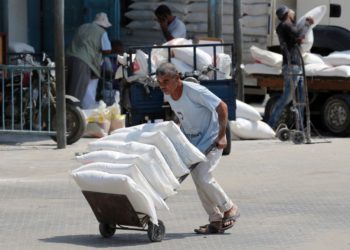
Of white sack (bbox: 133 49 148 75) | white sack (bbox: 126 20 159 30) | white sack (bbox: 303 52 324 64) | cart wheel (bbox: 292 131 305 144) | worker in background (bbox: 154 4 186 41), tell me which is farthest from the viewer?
white sack (bbox: 126 20 159 30)

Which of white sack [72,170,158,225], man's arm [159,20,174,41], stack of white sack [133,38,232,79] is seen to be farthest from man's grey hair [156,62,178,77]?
man's arm [159,20,174,41]

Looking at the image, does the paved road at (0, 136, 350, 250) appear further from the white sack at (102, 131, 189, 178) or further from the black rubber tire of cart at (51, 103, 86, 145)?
the white sack at (102, 131, 189, 178)

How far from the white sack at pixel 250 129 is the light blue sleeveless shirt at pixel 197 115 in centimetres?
623

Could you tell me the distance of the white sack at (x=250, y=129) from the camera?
51.4 ft

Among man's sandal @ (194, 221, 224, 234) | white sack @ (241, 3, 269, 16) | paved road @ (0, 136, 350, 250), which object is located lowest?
paved road @ (0, 136, 350, 250)

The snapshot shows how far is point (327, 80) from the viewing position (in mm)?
16375

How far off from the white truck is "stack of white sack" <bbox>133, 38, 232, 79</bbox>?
2.74 meters

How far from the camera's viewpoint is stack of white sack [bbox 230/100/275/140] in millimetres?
15586

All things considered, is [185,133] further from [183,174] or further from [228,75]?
[228,75]

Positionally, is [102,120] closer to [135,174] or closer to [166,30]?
[166,30]

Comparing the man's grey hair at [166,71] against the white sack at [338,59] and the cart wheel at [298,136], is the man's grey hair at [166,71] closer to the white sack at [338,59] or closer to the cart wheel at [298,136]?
the cart wheel at [298,136]

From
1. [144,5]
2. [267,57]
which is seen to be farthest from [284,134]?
[144,5]

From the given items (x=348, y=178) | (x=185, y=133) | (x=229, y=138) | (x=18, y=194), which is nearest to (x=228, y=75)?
(x=229, y=138)

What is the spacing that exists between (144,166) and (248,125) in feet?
23.0
